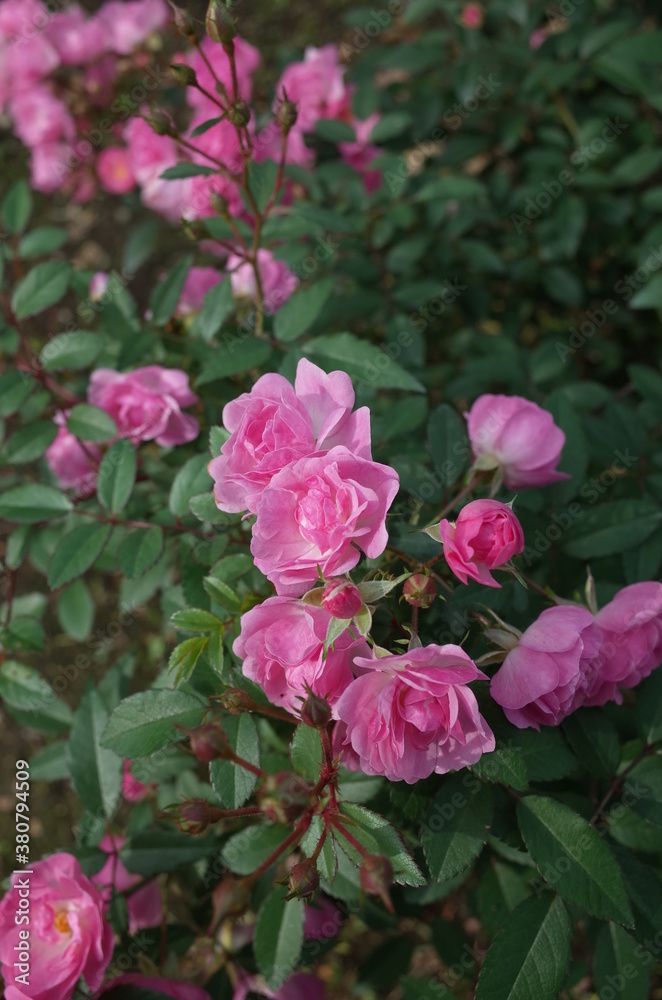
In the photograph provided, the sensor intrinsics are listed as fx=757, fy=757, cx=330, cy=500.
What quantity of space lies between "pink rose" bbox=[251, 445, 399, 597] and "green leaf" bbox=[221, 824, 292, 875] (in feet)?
1.53

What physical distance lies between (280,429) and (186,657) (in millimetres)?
305

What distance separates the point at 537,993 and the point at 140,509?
0.82 metres

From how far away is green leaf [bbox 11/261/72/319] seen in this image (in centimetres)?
127

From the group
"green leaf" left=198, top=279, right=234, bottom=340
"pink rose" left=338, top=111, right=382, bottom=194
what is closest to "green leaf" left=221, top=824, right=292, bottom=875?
"green leaf" left=198, top=279, right=234, bottom=340

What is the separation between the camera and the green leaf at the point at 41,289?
1.27m

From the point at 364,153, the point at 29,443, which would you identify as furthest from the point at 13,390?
the point at 364,153

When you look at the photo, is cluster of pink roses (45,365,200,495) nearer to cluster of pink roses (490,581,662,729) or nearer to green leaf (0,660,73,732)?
green leaf (0,660,73,732)

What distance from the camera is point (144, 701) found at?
0.90 meters

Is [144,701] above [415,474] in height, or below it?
below

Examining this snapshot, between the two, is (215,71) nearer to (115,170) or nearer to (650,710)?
(115,170)

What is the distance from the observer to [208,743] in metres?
0.80

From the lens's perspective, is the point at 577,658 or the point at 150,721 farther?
the point at 150,721

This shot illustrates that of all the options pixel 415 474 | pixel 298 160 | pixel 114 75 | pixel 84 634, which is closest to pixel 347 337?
pixel 415 474

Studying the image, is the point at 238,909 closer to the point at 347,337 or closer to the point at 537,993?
the point at 537,993
